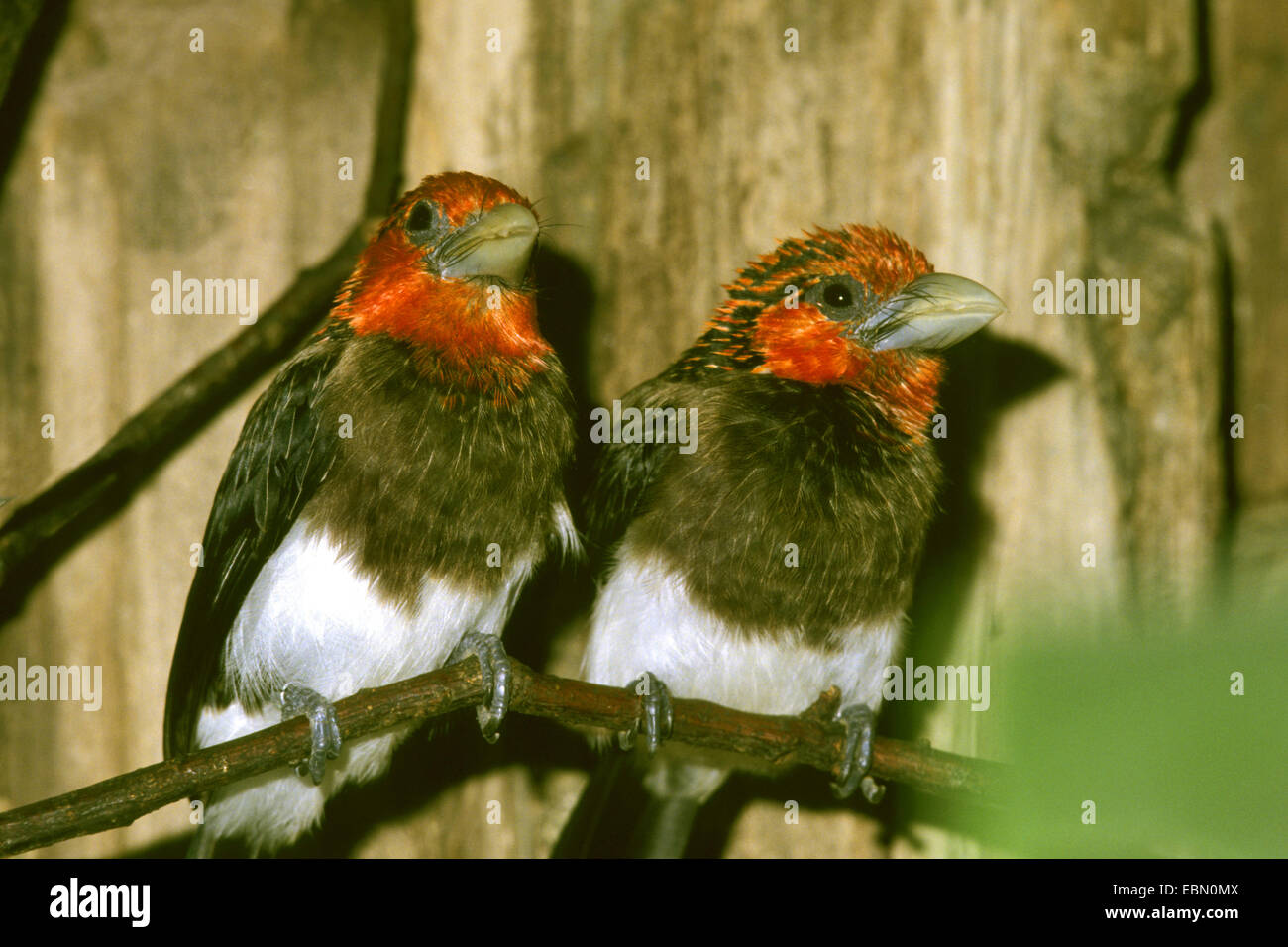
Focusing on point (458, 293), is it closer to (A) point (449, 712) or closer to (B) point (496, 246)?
(B) point (496, 246)

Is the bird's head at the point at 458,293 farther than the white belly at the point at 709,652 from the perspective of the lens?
No

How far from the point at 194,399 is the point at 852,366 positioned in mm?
1124

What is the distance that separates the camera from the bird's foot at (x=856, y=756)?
1966mm

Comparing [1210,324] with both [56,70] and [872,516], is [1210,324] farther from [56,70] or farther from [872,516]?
[56,70]

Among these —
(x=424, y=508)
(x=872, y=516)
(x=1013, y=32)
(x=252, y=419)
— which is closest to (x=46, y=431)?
(x=252, y=419)

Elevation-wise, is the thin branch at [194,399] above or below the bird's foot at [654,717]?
above

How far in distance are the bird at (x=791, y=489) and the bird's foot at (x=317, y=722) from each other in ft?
1.45

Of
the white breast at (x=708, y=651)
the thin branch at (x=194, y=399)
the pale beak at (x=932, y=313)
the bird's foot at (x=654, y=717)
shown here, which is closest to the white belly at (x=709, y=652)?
the white breast at (x=708, y=651)

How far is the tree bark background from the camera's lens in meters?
2.19

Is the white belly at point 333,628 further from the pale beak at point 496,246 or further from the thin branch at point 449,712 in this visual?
the pale beak at point 496,246

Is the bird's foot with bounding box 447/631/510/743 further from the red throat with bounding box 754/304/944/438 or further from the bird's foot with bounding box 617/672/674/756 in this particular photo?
the red throat with bounding box 754/304/944/438

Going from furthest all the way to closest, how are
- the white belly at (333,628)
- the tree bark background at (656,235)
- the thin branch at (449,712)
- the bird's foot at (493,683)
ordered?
1. the tree bark background at (656,235)
2. the white belly at (333,628)
3. the bird's foot at (493,683)
4. the thin branch at (449,712)

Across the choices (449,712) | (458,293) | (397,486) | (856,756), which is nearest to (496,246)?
(458,293)

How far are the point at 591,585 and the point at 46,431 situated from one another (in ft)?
3.36
